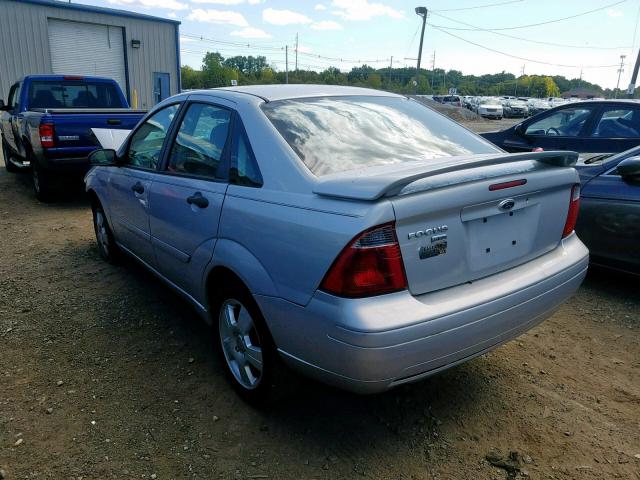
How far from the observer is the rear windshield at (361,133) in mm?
2521

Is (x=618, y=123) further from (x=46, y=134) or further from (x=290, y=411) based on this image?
(x=46, y=134)

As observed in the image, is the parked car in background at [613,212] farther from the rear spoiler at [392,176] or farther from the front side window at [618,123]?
the front side window at [618,123]

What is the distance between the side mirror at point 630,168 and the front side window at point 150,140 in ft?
11.4

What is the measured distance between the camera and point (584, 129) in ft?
22.9

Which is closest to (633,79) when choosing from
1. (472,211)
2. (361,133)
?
(361,133)

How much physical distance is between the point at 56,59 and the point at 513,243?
23.1m

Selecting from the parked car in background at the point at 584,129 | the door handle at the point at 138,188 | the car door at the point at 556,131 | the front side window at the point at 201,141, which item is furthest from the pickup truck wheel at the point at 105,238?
the car door at the point at 556,131

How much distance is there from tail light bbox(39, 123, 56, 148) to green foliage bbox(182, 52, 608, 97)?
260ft

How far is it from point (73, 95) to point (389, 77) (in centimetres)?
10779

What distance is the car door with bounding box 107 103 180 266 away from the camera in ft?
11.8

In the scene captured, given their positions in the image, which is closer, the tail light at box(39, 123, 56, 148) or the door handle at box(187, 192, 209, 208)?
the door handle at box(187, 192, 209, 208)

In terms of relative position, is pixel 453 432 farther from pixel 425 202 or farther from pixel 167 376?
pixel 167 376

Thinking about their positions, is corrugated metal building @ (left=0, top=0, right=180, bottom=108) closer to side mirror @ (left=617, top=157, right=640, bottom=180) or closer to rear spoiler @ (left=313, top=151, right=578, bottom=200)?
side mirror @ (left=617, top=157, right=640, bottom=180)

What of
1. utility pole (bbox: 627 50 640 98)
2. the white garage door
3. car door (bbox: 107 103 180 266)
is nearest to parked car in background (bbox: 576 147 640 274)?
car door (bbox: 107 103 180 266)
